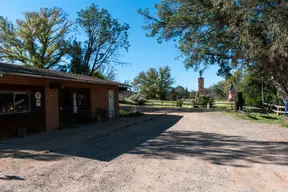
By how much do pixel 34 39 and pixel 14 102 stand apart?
70.5ft

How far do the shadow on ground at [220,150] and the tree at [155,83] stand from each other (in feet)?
129

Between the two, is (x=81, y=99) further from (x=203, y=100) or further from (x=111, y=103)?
(x=203, y=100)

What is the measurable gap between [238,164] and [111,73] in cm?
3903

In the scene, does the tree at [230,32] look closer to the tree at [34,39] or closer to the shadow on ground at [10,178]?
the shadow on ground at [10,178]

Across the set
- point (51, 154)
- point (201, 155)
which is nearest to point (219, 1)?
point (201, 155)

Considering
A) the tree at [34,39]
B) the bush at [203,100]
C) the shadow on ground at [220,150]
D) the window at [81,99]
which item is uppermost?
the tree at [34,39]

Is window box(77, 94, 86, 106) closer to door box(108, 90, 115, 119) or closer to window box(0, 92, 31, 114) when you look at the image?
door box(108, 90, 115, 119)

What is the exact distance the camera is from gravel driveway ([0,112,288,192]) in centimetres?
361

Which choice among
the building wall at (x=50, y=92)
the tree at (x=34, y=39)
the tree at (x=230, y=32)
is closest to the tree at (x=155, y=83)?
the tree at (x=34, y=39)

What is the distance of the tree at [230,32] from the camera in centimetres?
807

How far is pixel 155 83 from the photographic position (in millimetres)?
48594

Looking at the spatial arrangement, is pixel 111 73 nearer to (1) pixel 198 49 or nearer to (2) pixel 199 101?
(2) pixel 199 101

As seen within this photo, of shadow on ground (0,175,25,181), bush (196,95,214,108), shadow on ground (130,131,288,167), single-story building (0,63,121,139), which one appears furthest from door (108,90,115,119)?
bush (196,95,214,108)

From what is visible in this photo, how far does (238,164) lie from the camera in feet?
15.3
